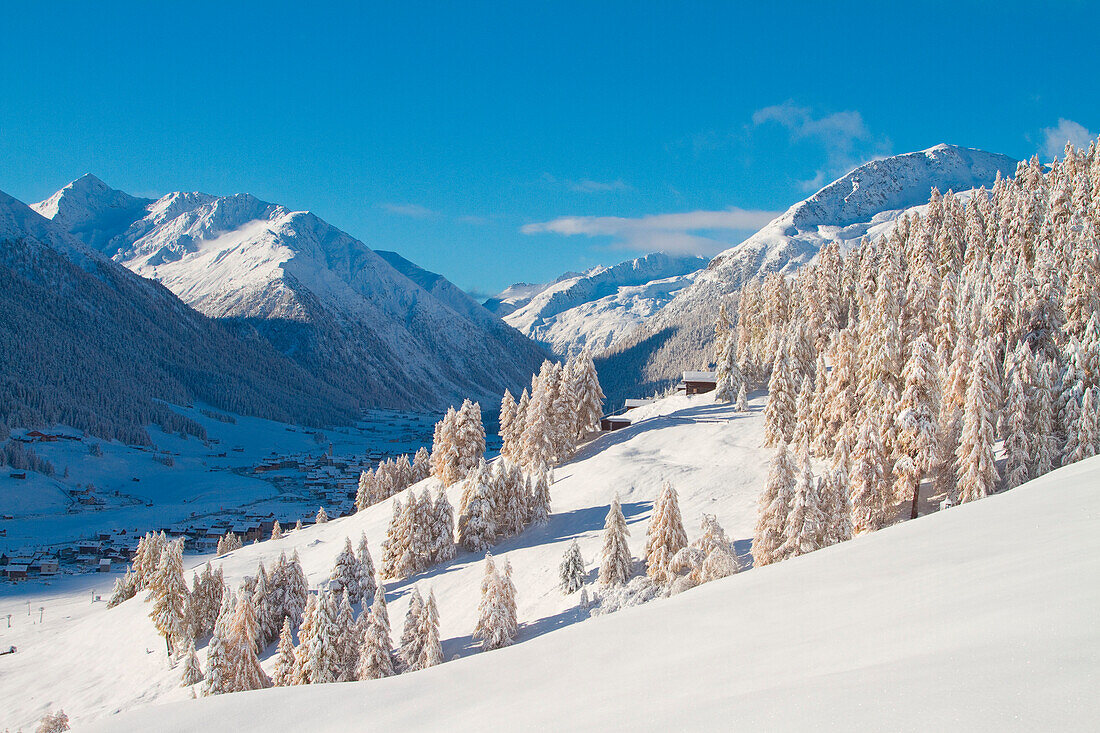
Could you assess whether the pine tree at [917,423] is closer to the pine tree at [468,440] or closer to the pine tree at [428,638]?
the pine tree at [428,638]

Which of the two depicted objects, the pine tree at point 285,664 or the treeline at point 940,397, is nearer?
the treeline at point 940,397

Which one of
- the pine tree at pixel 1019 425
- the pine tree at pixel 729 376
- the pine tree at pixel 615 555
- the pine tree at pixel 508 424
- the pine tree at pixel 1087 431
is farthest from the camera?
the pine tree at pixel 729 376

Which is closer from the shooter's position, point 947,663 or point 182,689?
point 947,663

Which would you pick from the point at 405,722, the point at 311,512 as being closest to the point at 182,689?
the point at 405,722

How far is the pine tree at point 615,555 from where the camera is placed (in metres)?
→ 37.1

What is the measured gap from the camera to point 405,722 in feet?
33.6

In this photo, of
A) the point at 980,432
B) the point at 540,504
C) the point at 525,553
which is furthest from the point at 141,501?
the point at 980,432

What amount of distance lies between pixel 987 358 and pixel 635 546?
23000 mm

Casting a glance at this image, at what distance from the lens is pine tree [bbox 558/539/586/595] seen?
3833 cm

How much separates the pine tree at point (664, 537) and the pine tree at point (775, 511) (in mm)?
4218

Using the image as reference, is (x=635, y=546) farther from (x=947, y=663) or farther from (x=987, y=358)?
(x=947, y=663)

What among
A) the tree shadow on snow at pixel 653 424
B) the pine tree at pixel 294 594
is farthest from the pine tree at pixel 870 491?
the pine tree at pixel 294 594

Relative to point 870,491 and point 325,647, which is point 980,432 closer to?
point 870,491

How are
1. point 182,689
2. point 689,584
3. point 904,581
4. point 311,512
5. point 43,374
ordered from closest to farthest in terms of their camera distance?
point 904,581 < point 689,584 < point 182,689 < point 311,512 < point 43,374
